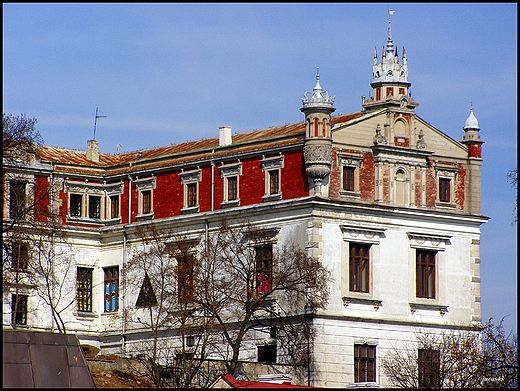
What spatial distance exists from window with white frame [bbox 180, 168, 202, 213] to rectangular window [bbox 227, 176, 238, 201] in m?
2.36

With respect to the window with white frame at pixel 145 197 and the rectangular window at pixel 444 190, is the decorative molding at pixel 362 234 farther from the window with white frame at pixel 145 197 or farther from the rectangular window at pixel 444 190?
the window with white frame at pixel 145 197

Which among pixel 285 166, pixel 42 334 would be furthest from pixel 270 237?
pixel 42 334

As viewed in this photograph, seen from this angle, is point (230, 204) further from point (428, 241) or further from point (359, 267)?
point (428, 241)

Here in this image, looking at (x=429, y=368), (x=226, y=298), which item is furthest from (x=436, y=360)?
(x=226, y=298)

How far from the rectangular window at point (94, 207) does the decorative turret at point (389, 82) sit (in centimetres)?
1694

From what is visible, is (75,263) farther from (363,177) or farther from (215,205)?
(363,177)

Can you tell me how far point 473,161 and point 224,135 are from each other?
13.3 meters

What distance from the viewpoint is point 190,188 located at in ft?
270

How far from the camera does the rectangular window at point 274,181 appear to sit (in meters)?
77.1

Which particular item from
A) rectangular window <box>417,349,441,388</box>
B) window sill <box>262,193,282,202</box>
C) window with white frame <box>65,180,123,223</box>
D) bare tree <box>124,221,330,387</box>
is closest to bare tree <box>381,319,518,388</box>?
rectangular window <box>417,349,441,388</box>

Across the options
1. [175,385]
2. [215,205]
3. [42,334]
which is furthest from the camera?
[215,205]

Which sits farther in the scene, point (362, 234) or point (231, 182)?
point (231, 182)

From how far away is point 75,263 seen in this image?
85.1 metres

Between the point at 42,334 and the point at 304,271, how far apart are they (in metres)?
22.4
